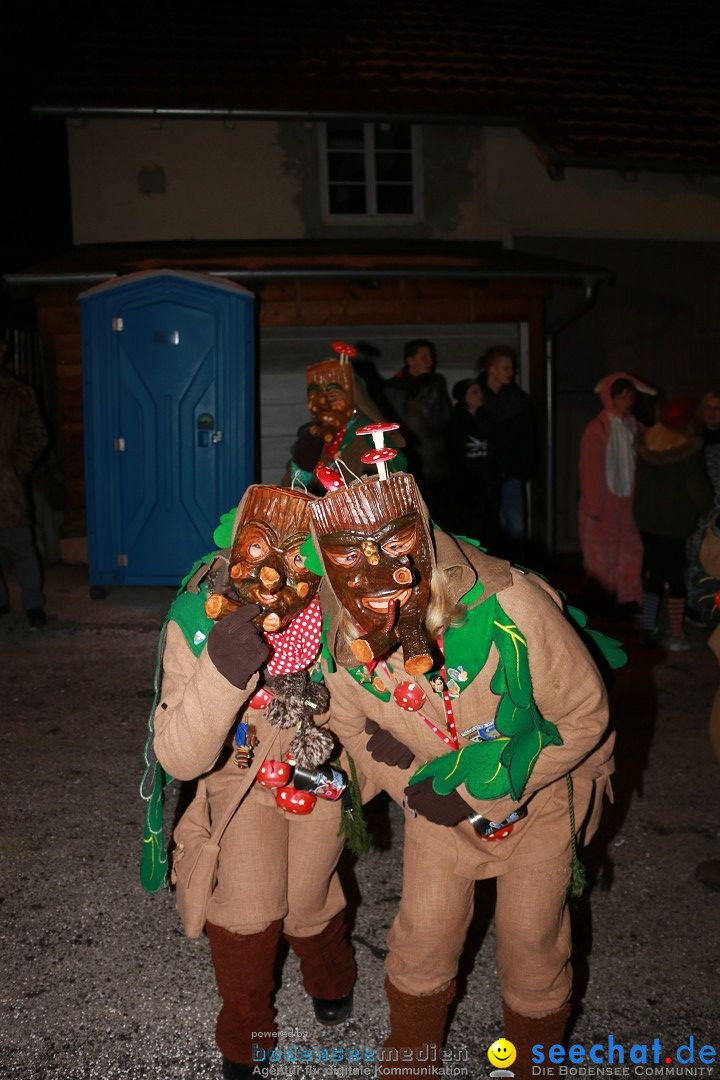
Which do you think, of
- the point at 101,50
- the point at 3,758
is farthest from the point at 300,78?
the point at 3,758

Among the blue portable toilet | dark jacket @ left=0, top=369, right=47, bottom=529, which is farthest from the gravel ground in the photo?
the blue portable toilet

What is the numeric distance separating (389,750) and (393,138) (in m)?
10.2

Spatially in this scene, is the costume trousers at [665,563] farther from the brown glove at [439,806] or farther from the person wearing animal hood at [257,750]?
the brown glove at [439,806]

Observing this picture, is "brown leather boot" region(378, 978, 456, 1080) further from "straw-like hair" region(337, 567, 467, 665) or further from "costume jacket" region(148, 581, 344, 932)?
"straw-like hair" region(337, 567, 467, 665)

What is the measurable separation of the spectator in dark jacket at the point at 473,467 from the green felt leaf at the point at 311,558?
5915mm

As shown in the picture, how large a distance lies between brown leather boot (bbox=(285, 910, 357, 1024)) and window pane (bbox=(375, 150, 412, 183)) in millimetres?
9823

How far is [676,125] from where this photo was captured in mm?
11219

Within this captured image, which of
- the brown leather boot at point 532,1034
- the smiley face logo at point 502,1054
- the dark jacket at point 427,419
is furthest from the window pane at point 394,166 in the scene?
the brown leather boot at point 532,1034

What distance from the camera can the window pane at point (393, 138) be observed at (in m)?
11.3

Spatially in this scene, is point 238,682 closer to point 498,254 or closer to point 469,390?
point 469,390

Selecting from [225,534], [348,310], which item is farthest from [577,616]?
[348,310]

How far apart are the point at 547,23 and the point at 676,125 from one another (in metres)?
2.91

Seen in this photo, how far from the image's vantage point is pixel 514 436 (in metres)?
8.41

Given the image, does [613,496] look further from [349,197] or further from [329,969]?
[329,969]
